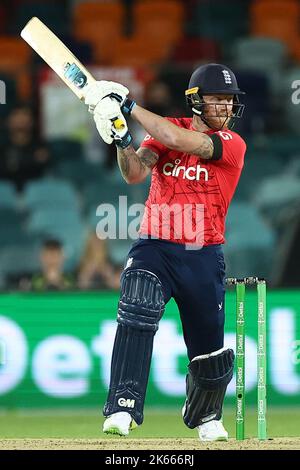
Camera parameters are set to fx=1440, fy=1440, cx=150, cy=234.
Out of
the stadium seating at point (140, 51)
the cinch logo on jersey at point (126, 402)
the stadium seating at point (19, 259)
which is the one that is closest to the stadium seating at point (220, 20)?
the stadium seating at point (140, 51)

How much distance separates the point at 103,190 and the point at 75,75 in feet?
Answer: 18.4

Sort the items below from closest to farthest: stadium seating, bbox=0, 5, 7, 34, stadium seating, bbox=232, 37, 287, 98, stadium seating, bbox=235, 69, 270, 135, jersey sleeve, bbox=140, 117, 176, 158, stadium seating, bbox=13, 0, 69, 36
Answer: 1. jersey sleeve, bbox=140, 117, 176, 158
2. stadium seating, bbox=235, 69, 270, 135
3. stadium seating, bbox=232, 37, 287, 98
4. stadium seating, bbox=13, 0, 69, 36
5. stadium seating, bbox=0, 5, 7, 34

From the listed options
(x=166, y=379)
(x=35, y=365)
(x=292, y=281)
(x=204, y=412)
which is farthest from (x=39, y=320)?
(x=204, y=412)

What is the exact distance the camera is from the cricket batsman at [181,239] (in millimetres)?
6637

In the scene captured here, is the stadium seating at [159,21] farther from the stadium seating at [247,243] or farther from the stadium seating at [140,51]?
the stadium seating at [247,243]

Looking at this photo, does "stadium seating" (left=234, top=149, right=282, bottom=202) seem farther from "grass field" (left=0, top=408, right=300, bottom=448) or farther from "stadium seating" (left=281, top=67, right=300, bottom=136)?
"grass field" (left=0, top=408, right=300, bottom=448)

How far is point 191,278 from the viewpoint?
22.3ft

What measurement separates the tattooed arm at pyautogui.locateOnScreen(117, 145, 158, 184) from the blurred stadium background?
7.30 ft

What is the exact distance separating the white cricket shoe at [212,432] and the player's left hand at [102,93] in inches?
66.4

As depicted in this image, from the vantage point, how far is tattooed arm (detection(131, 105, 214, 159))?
21.6 feet

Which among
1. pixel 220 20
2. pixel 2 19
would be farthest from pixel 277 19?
pixel 2 19

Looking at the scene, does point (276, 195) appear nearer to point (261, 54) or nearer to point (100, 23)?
point (261, 54)

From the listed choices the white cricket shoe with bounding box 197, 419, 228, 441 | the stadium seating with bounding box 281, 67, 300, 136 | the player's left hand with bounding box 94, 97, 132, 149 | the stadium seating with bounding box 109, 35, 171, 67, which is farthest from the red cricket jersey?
the stadium seating with bounding box 109, 35, 171, 67

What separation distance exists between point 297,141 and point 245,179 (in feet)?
2.14
